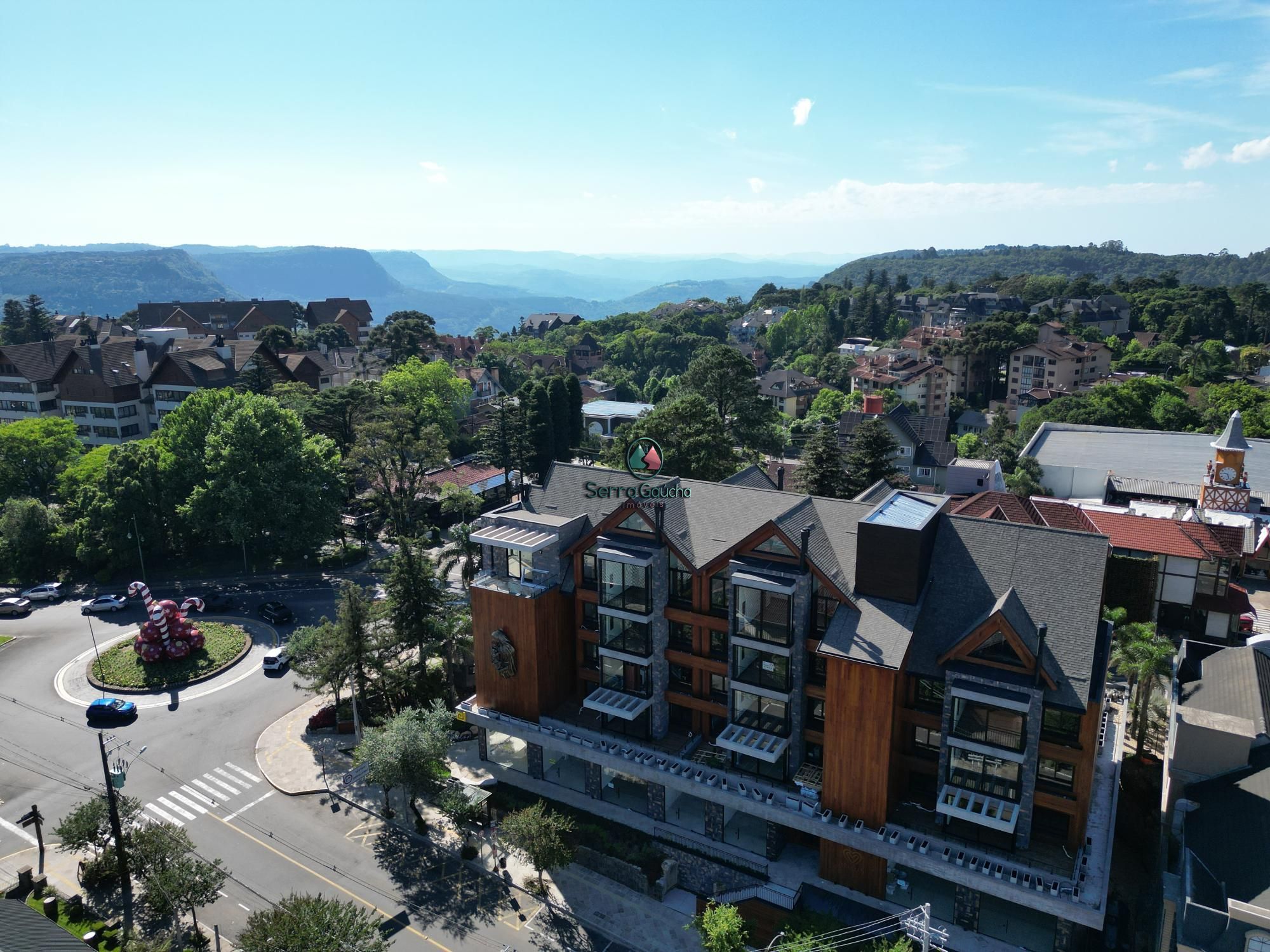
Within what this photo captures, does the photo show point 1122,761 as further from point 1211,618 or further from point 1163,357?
point 1163,357

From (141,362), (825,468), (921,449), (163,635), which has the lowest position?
(163,635)

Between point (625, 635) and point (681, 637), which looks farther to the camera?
point (625, 635)

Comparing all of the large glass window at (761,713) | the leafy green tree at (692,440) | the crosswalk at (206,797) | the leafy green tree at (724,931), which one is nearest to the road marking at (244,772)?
the crosswalk at (206,797)

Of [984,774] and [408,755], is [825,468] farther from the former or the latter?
[408,755]

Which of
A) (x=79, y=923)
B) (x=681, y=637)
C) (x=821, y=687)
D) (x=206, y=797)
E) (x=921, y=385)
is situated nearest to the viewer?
(x=79, y=923)

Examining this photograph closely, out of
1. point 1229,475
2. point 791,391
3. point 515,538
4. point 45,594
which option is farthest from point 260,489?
point 791,391

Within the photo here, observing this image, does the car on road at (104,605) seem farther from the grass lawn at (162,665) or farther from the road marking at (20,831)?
the road marking at (20,831)

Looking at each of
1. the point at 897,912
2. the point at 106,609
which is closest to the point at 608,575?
the point at 897,912
